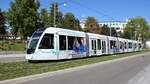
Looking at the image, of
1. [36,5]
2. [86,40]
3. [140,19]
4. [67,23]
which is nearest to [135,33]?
[140,19]

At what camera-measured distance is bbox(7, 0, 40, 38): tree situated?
75.7 meters

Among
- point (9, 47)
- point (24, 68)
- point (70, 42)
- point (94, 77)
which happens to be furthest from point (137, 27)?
point (94, 77)

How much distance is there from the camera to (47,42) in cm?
2938

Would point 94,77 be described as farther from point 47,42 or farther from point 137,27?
point 137,27

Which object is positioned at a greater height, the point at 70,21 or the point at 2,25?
the point at 70,21

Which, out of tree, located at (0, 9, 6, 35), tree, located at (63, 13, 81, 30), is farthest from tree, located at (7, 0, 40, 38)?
tree, located at (63, 13, 81, 30)

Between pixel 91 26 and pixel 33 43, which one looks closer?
pixel 33 43

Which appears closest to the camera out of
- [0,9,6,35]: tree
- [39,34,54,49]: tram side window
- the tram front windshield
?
the tram front windshield

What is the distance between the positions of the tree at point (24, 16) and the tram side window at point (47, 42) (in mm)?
45566

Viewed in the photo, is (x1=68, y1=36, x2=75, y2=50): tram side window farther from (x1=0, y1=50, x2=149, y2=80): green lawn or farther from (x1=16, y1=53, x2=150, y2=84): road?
(x1=16, y1=53, x2=150, y2=84): road

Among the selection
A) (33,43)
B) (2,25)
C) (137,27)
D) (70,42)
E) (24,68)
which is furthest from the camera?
(137,27)

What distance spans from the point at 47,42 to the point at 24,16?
48409 mm

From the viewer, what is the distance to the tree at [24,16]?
75.7 meters

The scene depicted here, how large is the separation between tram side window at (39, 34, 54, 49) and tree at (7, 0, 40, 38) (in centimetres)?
4557
